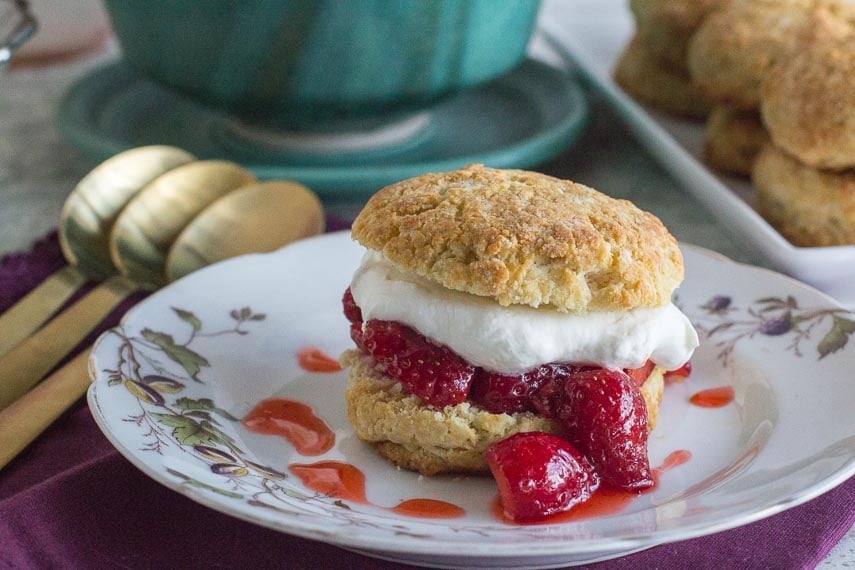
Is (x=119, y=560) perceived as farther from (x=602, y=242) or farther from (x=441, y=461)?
(x=602, y=242)

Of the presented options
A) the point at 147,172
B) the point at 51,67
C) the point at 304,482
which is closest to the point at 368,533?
the point at 304,482

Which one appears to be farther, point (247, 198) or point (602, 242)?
point (247, 198)

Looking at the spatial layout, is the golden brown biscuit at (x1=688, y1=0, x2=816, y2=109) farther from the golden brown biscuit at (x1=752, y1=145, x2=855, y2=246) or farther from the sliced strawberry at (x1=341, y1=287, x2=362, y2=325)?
the sliced strawberry at (x1=341, y1=287, x2=362, y2=325)

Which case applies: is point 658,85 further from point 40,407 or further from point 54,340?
point 40,407

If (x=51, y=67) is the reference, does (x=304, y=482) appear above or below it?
above

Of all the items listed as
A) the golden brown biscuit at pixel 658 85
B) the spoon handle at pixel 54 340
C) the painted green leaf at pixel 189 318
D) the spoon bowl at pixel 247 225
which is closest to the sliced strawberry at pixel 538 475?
the painted green leaf at pixel 189 318

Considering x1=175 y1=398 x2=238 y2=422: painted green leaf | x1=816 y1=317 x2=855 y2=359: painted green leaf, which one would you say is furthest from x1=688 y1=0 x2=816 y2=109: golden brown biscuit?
x1=175 y1=398 x2=238 y2=422: painted green leaf

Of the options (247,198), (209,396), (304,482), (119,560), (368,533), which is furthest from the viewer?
(247,198)
